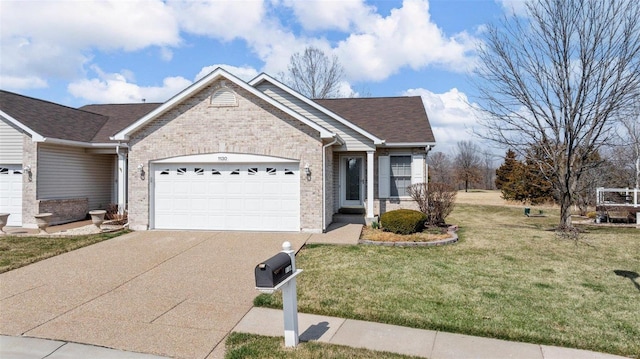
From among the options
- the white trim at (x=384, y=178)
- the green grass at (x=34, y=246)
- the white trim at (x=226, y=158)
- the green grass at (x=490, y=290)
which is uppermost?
the white trim at (x=226, y=158)

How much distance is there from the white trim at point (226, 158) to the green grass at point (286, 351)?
8.07m

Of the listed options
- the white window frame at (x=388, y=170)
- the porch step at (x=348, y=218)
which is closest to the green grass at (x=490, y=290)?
the porch step at (x=348, y=218)

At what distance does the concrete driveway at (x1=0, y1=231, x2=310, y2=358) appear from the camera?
516 centimetres

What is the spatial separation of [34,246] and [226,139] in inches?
240

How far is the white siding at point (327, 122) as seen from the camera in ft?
48.5

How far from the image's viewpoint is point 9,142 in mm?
14453

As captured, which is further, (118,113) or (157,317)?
(118,113)

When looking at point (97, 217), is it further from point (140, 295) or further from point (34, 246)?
point (140, 295)

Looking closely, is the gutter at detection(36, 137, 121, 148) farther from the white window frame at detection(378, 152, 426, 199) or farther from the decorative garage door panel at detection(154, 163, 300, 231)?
the white window frame at detection(378, 152, 426, 199)

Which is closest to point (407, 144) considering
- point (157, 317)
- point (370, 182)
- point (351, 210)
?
point (370, 182)

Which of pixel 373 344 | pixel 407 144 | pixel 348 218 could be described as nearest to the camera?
pixel 373 344

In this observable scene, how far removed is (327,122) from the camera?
15422 mm

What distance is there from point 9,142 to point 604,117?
2128 cm

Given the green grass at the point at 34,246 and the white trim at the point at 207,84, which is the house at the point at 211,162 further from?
the green grass at the point at 34,246
